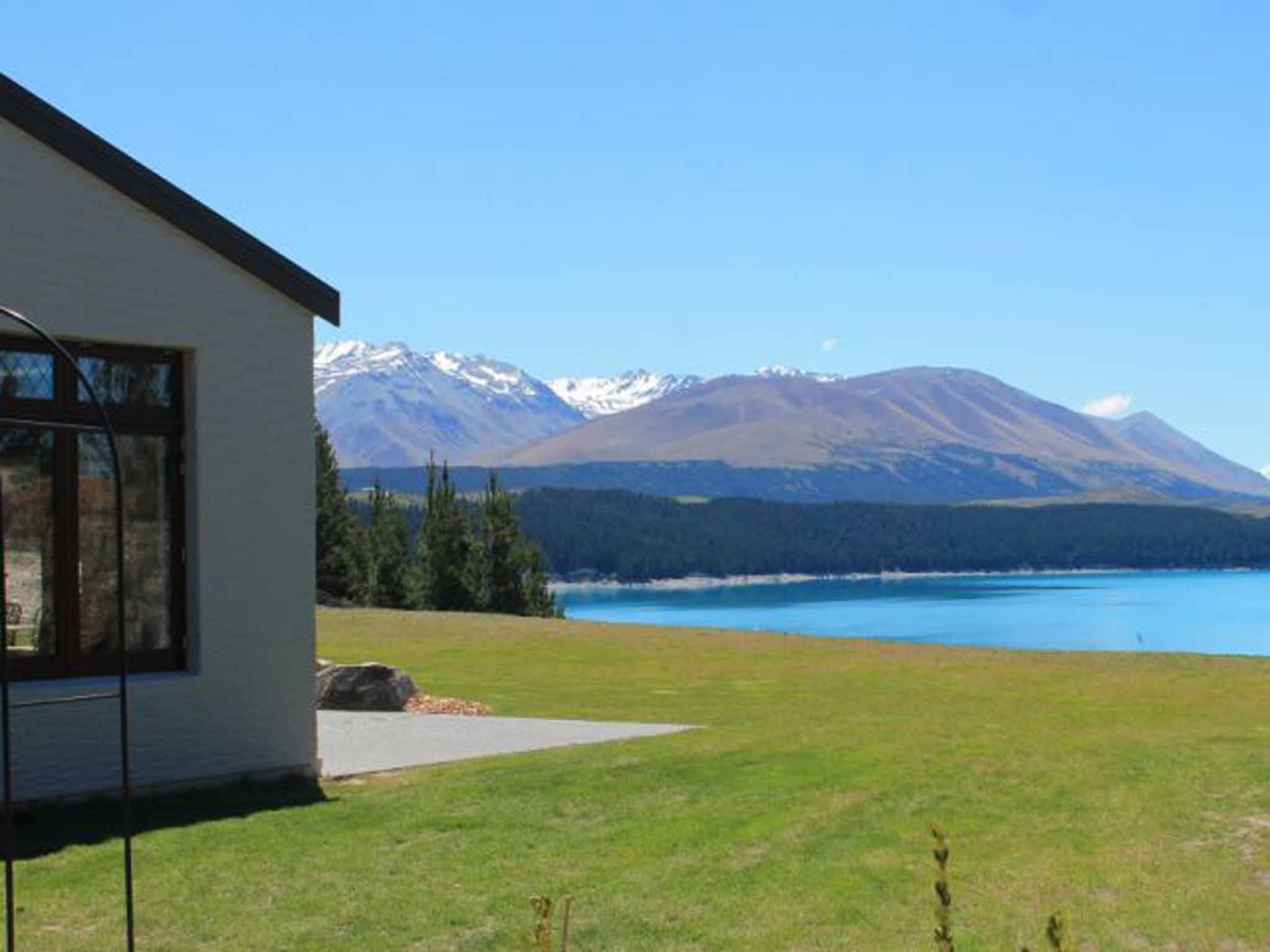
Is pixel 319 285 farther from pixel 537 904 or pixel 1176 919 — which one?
pixel 537 904

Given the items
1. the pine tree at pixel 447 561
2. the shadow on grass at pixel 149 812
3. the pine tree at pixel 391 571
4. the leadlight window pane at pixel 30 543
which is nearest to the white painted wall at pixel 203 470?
the shadow on grass at pixel 149 812

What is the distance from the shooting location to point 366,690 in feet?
78.5

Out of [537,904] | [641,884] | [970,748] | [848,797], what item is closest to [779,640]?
[970,748]

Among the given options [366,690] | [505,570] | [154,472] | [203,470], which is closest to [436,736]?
[366,690]

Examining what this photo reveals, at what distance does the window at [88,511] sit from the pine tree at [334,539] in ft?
194

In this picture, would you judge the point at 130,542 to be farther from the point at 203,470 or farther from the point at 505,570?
the point at 505,570

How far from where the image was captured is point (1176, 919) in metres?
11.1

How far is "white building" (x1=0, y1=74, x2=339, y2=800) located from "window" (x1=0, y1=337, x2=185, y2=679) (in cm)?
2

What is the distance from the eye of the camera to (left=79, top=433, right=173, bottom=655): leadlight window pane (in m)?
14.2

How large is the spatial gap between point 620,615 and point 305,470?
5334 inches

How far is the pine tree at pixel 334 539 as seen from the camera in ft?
249

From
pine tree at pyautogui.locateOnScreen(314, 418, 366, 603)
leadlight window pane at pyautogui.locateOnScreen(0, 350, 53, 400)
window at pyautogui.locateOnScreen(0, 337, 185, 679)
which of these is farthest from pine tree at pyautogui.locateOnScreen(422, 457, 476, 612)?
leadlight window pane at pyautogui.locateOnScreen(0, 350, 53, 400)

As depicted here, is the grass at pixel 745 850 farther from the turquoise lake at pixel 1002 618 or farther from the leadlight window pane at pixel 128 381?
the turquoise lake at pixel 1002 618

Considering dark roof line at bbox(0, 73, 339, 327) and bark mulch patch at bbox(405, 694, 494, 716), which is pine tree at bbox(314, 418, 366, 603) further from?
dark roof line at bbox(0, 73, 339, 327)
